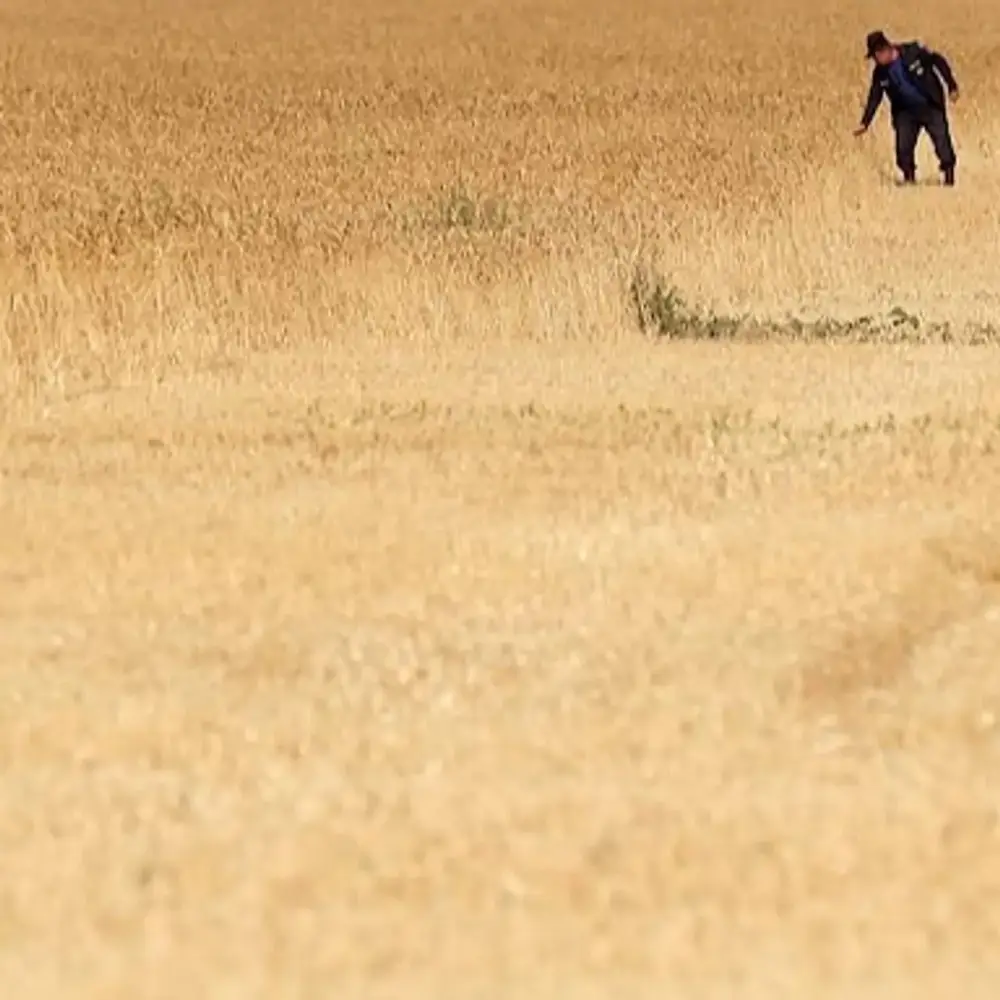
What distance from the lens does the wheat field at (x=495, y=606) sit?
3.54 meters

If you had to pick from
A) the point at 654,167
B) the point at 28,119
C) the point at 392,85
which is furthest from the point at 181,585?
the point at 392,85

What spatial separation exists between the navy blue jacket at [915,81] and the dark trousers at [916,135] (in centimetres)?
7

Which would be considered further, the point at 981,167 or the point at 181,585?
the point at 981,167

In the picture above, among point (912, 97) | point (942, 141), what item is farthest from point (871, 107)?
point (942, 141)

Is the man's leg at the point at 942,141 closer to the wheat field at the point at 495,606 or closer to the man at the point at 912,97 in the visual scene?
the man at the point at 912,97

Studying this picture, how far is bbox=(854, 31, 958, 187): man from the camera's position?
18.2 metres

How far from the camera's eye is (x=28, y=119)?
25.1 metres

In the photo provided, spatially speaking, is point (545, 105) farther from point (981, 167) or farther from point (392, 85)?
point (981, 167)

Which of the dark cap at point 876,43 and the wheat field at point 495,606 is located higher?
the dark cap at point 876,43

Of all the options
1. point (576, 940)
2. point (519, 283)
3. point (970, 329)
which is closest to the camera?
point (576, 940)

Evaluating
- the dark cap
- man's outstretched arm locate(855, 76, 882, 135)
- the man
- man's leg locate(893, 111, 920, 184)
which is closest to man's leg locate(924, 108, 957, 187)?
the man

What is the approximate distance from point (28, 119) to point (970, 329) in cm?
1638

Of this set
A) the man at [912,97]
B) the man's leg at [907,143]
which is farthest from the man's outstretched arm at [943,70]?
the man's leg at [907,143]

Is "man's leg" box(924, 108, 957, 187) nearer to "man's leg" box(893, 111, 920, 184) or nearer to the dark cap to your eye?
"man's leg" box(893, 111, 920, 184)
